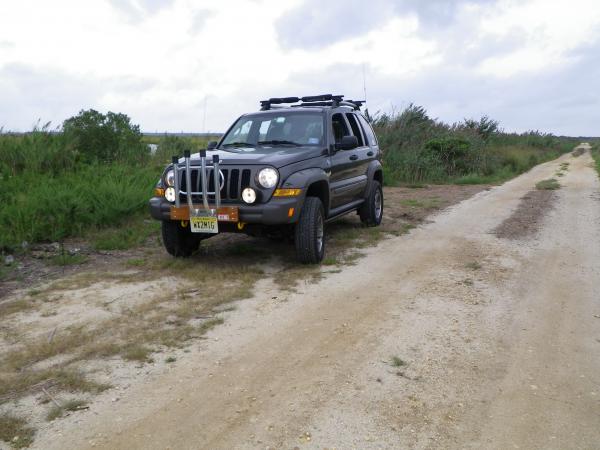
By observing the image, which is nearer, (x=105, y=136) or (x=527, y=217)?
(x=527, y=217)

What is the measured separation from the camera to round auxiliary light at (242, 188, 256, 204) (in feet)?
18.7

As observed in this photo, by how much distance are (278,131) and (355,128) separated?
1567 millimetres

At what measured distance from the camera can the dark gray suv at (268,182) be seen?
226 inches

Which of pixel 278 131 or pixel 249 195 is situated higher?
pixel 278 131

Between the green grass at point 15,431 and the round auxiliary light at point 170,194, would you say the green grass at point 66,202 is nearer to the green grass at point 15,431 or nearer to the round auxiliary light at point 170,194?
the round auxiliary light at point 170,194

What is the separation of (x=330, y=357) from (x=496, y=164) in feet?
65.3

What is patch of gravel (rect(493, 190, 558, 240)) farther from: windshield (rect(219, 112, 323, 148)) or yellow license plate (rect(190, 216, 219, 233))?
yellow license plate (rect(190, 216, 219, 233))

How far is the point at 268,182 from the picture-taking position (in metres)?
5.76

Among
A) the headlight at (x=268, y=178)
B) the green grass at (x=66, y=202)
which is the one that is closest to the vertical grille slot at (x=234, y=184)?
the headlight at (x=268, y=178)

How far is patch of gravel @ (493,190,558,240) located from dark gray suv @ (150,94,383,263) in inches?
97.3

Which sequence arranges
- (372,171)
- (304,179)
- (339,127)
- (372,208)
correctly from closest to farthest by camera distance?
(304,179)
(339,127)
(372,171)
(372,208)

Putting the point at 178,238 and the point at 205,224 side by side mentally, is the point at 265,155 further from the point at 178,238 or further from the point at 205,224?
the point at 178,238

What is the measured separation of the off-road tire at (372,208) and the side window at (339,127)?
1.22 metres

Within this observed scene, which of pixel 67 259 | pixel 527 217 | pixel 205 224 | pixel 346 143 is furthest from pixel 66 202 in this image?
pixel 527 217
